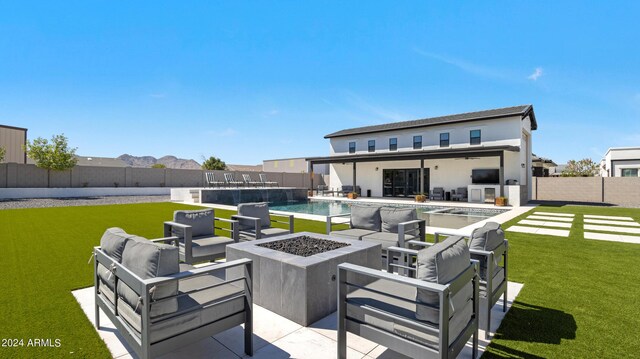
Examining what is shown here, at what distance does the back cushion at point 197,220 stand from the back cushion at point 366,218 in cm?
268

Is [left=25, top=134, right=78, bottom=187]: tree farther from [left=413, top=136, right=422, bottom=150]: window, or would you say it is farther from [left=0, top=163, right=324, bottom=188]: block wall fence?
[left=413, top=136, right=422, bottom=150]: window

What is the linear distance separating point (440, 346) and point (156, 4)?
49.3 feet

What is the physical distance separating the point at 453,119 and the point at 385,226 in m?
18.8

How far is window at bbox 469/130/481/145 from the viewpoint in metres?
20.3

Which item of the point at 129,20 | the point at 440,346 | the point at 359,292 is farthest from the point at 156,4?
the point at 440,346

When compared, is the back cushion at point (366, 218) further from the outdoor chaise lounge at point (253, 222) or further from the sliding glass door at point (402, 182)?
the sliding glass door at point (402, 182)

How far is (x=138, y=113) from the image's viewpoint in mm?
35344

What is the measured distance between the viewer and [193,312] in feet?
7.51

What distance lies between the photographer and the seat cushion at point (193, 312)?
213 cm

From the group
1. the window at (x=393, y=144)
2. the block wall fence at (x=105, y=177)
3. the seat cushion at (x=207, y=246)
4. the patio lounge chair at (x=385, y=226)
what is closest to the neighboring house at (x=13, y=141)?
the block wall fence at (x=105, y=177)

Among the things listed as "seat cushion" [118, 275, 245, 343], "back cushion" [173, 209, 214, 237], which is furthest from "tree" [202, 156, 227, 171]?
"seat cushion" [118, 275, 245, 343]

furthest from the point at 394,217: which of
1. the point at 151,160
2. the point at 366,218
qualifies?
the point at 151,160

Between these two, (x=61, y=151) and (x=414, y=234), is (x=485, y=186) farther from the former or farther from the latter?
(x=61, y=151)

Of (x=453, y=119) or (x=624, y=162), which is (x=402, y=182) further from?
(x=624, y=162)
